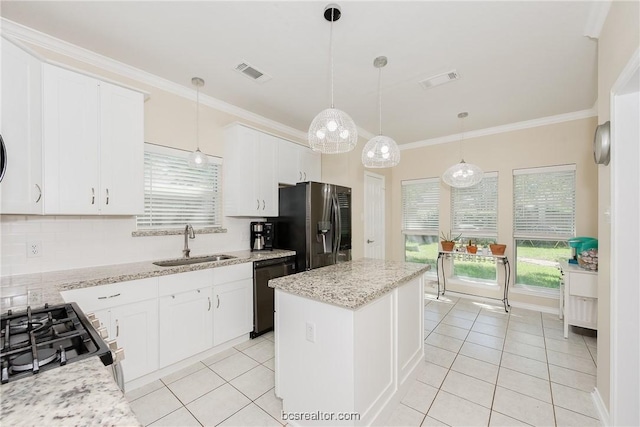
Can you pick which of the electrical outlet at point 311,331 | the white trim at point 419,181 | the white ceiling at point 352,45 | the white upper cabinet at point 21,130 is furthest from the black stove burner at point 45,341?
the white trim at point 419,181

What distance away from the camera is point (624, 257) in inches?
62.8

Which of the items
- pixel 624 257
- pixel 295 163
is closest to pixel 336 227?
pixel 295 163

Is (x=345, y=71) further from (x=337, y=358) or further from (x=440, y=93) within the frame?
(x=337, y=358)

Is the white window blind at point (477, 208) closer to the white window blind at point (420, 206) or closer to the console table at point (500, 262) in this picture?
the white window blind at point (420, 206)

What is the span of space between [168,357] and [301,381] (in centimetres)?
135

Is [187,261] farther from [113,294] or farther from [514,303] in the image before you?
[514,303]

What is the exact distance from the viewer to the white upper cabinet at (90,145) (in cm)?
199

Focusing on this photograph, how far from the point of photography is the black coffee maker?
3545 millimetres

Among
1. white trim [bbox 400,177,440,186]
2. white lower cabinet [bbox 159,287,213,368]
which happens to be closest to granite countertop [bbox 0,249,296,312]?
white lower cabinet [bbox 159,287,213,368]

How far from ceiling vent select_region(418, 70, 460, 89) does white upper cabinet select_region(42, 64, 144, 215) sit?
282 centimetres

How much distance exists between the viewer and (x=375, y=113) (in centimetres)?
375

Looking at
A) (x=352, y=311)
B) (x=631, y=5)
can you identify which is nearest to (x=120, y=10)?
(x=352, y=311)

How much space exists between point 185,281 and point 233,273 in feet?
1.60

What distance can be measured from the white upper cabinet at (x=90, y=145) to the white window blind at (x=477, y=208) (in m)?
4.60
